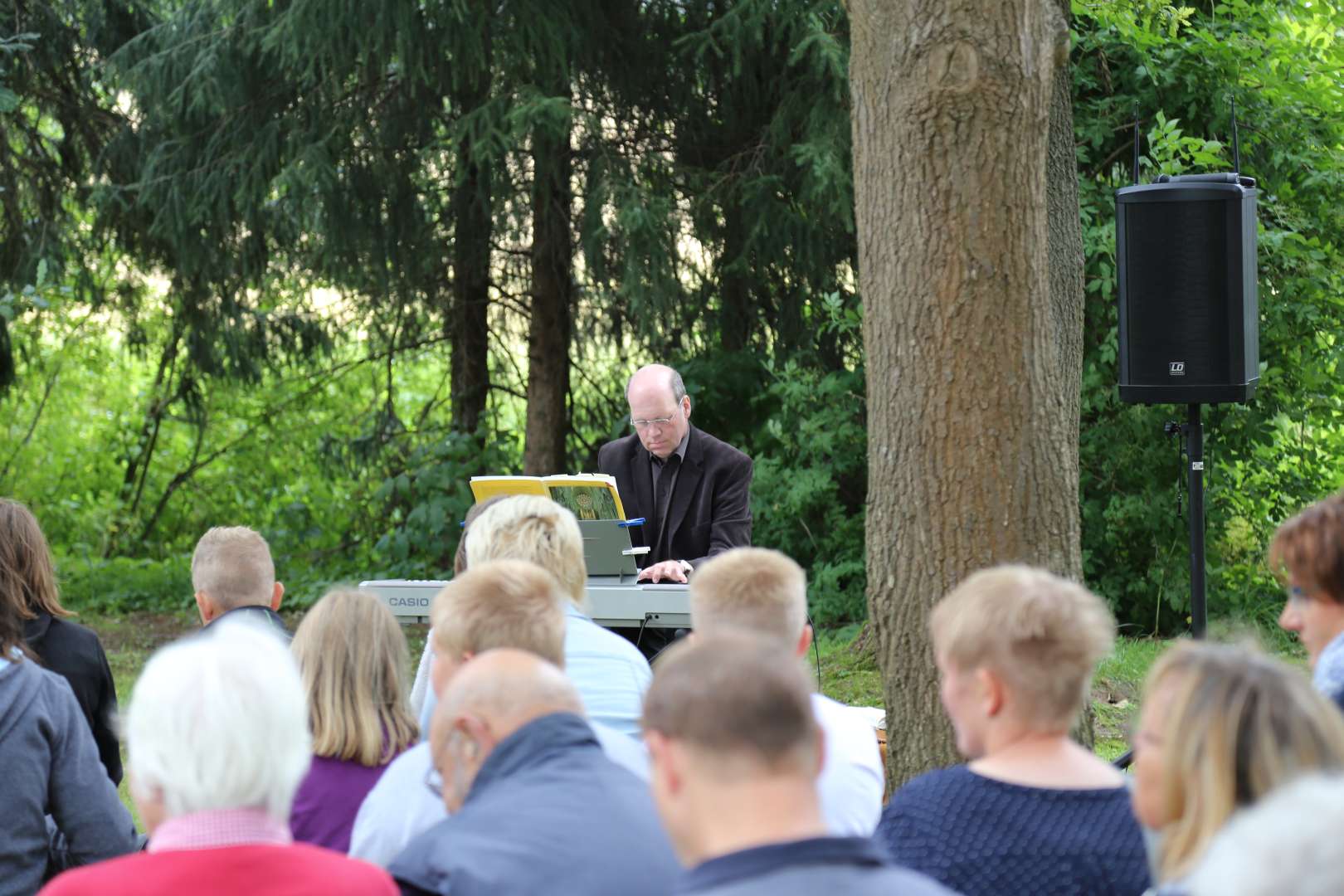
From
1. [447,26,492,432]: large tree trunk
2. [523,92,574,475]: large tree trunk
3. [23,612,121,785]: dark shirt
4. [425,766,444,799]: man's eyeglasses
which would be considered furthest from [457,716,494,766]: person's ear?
[523,92,574,475]: large tree trunk

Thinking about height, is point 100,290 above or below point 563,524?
above

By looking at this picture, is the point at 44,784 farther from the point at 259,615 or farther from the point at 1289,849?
the point at 1289,849

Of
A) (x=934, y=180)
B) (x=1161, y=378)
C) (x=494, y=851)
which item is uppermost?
(x=934, y=180)

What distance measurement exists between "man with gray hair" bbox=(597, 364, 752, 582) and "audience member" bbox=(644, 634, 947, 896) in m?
3.28

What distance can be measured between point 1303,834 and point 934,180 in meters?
2.95

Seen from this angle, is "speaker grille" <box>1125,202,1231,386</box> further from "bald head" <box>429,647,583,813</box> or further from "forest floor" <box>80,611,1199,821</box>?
"bald head" <box>429,647,583,813</box>

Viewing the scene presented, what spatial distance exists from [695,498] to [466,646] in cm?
257

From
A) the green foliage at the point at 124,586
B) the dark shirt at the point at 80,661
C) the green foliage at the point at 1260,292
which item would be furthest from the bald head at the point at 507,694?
the green foliage at the point at 124,586

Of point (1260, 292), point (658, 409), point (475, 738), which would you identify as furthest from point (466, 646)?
point (1260, 292)

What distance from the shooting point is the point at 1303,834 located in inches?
47.6

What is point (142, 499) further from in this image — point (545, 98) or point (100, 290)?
point (545, 98)

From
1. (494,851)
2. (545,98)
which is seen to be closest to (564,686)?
(494,851)

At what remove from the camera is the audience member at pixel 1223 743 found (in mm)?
1657

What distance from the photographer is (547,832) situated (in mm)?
2062
